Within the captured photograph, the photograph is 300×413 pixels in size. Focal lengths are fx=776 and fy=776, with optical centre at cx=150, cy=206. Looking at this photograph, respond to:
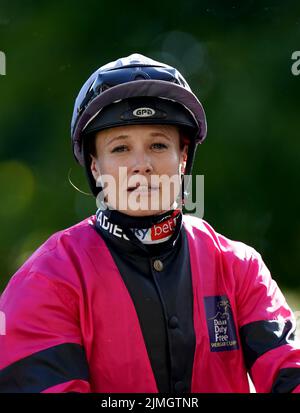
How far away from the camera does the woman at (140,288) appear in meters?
2.65

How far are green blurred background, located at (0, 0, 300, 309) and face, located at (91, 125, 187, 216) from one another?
5917 millimetres

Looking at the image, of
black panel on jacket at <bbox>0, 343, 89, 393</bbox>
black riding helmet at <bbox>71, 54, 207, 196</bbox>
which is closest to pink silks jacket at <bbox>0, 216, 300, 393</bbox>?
black panel on jacket at <bbox>0, 343, 89, 393</bbox>

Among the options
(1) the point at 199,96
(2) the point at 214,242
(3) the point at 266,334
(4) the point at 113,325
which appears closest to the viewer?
(4) the point at 113,325

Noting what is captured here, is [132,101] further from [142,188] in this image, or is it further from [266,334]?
[266,334]


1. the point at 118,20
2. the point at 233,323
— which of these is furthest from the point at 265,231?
the point at 233,323

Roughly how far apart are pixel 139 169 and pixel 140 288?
1.44 ft

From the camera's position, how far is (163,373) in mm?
2734

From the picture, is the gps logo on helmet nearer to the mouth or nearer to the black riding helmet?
the black riding helmet

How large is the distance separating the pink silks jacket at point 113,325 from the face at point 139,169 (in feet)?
0.64

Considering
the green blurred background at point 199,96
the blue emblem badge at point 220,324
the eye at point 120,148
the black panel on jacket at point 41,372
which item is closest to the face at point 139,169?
the eye at point 120,148

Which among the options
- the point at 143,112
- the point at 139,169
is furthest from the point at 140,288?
the point at 143,112

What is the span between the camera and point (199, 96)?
912 cm

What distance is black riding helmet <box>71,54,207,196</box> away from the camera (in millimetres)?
2961

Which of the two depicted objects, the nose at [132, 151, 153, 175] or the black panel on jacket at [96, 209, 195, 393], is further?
the nose at [132, 151, 153, 175]
